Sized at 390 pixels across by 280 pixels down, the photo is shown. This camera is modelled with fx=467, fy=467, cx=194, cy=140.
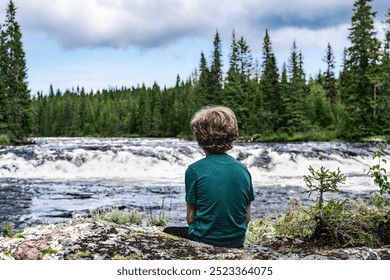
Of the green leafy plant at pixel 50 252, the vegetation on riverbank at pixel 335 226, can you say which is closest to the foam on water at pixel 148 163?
the vegetation on riverbank at pixel 335 226

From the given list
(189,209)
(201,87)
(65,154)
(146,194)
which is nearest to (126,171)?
(65,154)

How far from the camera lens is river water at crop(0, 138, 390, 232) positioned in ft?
40.6

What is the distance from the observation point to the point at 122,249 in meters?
3.48

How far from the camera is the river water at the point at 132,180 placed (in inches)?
488

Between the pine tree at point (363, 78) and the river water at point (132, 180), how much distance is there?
636 inches

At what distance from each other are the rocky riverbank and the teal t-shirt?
154 mm

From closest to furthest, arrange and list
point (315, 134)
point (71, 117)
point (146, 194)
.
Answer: point (146, 194) < point (315, 134) < point (71, 117)

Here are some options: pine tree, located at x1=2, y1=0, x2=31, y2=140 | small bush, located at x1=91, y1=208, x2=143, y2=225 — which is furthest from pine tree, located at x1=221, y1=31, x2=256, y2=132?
small bush, located at x1=91, y1=208, x2=143, y2=225

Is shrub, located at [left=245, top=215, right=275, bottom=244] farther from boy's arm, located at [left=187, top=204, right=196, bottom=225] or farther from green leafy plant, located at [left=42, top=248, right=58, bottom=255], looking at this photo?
green leafy plant, located at [left=42, top=248, right=58, bottom=255]

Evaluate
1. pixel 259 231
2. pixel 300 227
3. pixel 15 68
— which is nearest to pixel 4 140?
pixel 15 68

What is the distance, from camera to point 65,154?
22656mm

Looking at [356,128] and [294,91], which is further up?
[294,91]
